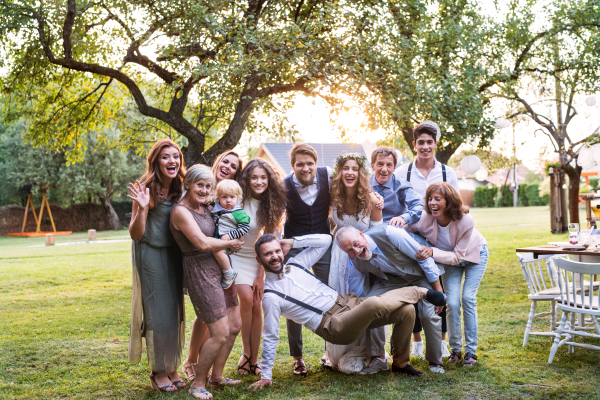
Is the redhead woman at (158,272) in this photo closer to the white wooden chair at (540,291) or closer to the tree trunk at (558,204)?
the white wooden chair at (540,291)

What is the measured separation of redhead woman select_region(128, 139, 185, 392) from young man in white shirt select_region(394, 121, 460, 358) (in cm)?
224

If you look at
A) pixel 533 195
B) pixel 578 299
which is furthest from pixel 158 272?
pixel 533 195

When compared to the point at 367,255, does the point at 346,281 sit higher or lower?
lower

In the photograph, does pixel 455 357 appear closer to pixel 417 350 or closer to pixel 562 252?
pixel 417 350

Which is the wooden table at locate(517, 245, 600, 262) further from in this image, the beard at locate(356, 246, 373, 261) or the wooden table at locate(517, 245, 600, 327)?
the beard at locate(356, 246, 373, 261)

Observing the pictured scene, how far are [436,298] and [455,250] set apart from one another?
0.73m

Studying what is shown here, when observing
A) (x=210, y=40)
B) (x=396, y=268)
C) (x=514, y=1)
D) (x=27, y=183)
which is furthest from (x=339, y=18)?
(x=27, y=183)

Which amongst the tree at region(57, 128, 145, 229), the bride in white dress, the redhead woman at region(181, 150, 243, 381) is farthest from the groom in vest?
the tree at region(57, 128, 145, 229)

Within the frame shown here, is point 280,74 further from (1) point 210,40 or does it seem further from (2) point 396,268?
(2) point 396,268

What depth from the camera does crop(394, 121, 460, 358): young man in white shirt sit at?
4.91m

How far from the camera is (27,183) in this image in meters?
30.0

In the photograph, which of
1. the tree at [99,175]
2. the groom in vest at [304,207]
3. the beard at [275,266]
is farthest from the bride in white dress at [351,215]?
the tree at [99,175]

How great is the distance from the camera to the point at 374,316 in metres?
3.94

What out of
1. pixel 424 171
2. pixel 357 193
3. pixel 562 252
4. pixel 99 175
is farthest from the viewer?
pixel 99 175
